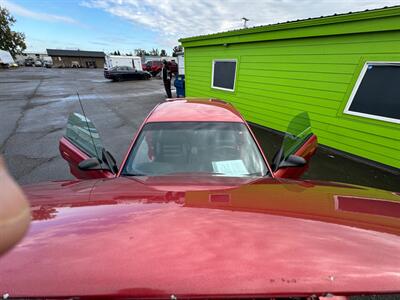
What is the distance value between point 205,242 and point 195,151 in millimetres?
1668

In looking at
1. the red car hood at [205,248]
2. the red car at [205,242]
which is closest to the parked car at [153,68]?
the red car at [205,242]

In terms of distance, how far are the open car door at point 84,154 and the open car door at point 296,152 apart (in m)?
1.80

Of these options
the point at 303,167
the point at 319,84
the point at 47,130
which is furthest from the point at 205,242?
the point at 47,130

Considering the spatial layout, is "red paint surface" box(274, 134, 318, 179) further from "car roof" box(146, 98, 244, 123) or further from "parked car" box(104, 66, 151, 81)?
"parked car" box(104, 66, 151, 81)

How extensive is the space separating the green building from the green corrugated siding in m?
0.02

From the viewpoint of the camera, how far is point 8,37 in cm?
6625

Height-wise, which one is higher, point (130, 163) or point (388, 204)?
point (388, 204)

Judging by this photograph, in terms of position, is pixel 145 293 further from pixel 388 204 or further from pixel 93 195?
pixel 388 204

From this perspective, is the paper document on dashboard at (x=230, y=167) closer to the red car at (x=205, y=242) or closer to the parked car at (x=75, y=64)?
the red car at (x=205, y=242)

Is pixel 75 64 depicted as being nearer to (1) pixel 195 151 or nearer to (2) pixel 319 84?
(2) pixel 319 84

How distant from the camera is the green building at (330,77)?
15.5 ft

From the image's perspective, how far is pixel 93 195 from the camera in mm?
1521

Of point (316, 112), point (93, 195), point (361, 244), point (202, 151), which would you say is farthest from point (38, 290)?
point (316, 112)

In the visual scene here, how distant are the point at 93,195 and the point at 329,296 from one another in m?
1.36
